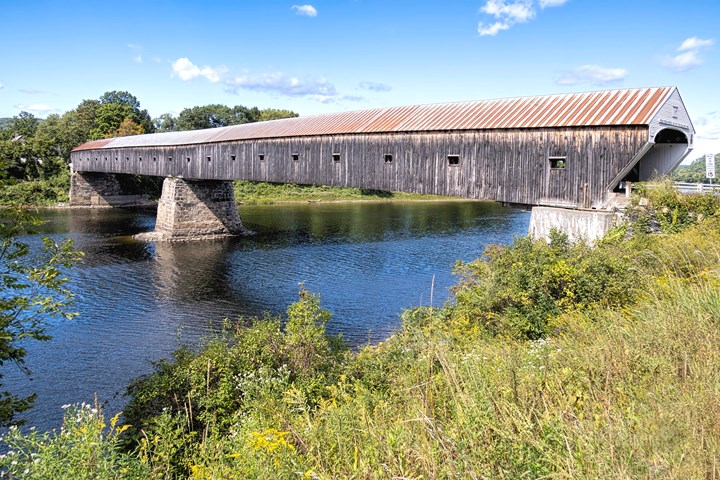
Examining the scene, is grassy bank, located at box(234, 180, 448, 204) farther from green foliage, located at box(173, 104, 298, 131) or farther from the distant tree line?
green foliage, located at box(173, 104, 298, 131)

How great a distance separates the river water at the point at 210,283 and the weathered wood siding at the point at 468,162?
3.78 m

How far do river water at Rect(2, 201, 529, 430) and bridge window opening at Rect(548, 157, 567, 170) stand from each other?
5.27 m

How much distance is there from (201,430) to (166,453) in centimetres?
150

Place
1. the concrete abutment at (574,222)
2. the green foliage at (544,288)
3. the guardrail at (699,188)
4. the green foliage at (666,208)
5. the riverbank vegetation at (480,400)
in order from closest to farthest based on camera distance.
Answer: the riverbank vegetation at (480,400) → the green foliage at (544,288) → the green foliage at (666,208) → the guardrail at (699,188) → the concrete abutment at (574,222)

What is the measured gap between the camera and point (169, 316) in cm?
1471

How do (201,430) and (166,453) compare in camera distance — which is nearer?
(166,453)

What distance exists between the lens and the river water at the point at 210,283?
10.9 m

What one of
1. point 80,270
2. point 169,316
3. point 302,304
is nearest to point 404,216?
point 80,270

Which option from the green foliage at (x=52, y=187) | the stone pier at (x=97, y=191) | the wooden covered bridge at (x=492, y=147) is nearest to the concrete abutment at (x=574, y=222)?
the wooden covered bridge at (x=492, y=147)

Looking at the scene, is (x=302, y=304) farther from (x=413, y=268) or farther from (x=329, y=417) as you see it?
(x=413, y=268)

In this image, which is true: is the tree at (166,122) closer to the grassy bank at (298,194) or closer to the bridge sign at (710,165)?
the grassy bank at (298,194)

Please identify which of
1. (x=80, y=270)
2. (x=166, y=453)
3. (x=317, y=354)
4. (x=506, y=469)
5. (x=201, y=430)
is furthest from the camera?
(x=80, y=270)

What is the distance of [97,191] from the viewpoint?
4719cm

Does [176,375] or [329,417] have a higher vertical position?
[329,417]
